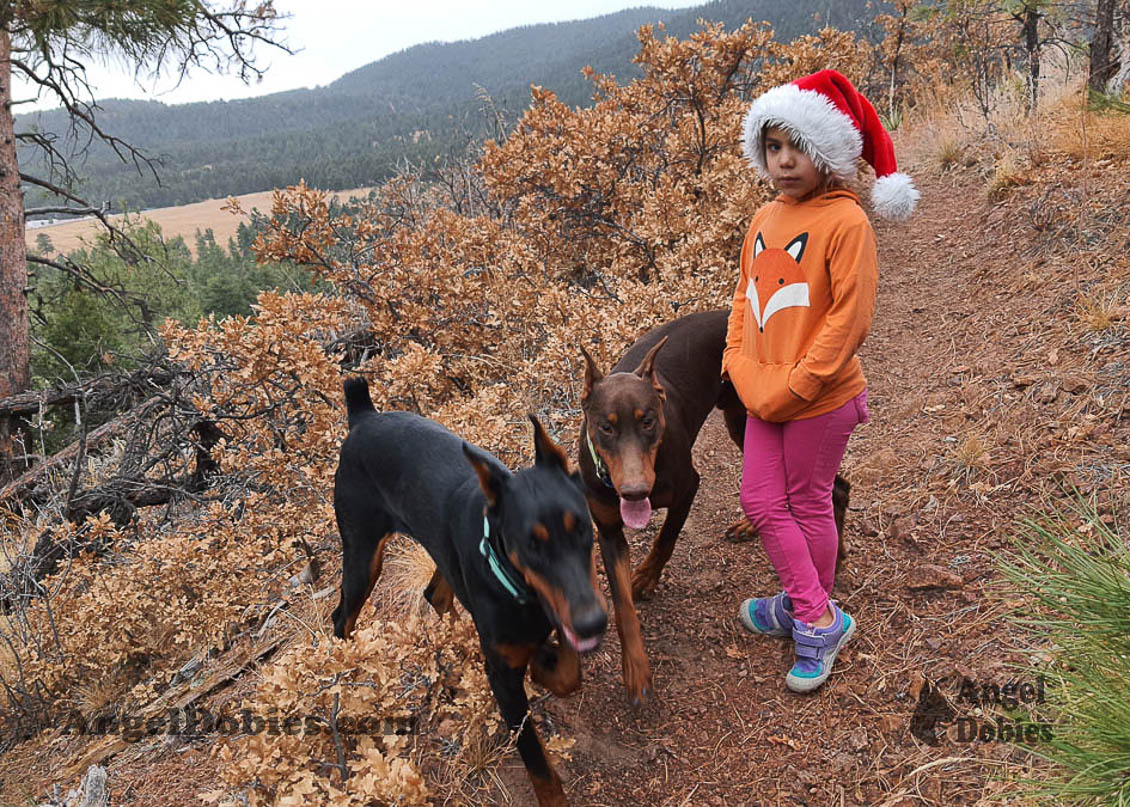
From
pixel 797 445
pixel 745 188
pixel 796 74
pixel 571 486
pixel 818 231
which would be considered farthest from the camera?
pixel 796 74

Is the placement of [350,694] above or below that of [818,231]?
below

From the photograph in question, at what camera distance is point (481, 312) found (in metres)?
6.34

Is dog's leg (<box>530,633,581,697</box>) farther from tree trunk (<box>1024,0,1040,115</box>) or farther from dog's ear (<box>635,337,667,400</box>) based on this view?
tree trunk (<box>1024,0,1040,115</box>)

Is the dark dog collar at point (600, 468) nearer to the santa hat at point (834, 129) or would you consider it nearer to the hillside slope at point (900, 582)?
the hillside slope at point (900, 582)

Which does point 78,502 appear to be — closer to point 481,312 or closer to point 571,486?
point 481,312

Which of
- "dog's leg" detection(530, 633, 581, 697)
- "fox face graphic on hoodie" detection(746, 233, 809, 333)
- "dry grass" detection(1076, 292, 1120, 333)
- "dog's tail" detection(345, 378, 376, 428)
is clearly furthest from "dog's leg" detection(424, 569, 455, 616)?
"dry grass" detection(1076, 292, 1120, 333)

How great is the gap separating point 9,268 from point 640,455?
8744 mm

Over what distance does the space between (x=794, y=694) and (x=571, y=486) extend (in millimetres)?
1454

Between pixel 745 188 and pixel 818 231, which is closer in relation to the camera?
pixel 818 231

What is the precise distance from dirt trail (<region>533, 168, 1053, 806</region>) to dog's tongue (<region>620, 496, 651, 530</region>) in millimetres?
865

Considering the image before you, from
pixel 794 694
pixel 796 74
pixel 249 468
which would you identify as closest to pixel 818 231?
pixel 794 694

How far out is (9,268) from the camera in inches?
297

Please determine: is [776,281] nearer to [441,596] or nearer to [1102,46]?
[441,596]

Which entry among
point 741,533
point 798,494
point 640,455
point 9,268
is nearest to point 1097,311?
point 741,533
